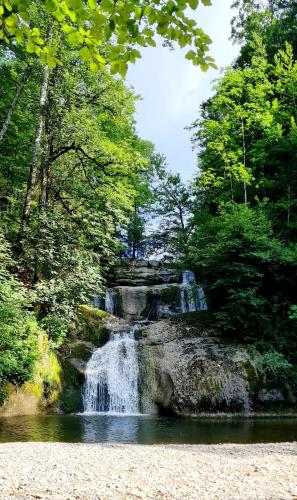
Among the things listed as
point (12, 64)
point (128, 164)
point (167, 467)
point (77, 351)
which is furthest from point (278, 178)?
point (167, 467)

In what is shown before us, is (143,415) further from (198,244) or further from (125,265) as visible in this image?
(125,265)

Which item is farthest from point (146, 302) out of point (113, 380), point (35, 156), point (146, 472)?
point (146, 472)

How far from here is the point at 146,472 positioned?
509cm

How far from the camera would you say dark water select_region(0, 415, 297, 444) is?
8484 mm

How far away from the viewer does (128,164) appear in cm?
1622

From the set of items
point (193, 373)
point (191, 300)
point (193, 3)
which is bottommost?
point (193, 373)

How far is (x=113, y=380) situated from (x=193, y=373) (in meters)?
3.11

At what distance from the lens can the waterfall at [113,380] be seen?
13.2 m

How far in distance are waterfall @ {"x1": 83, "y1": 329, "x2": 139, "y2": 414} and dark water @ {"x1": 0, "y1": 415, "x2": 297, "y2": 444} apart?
130 centimetres

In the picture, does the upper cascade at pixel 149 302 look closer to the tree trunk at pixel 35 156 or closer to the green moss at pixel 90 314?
the green moss at pixel 90 314

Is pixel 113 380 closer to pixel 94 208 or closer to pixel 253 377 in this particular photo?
pixel 253 377

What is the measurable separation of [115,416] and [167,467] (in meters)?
7.24

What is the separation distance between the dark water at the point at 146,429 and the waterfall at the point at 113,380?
1.30 m

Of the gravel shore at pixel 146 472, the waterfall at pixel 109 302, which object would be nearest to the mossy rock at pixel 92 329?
the waterfall at pixel 109 302
